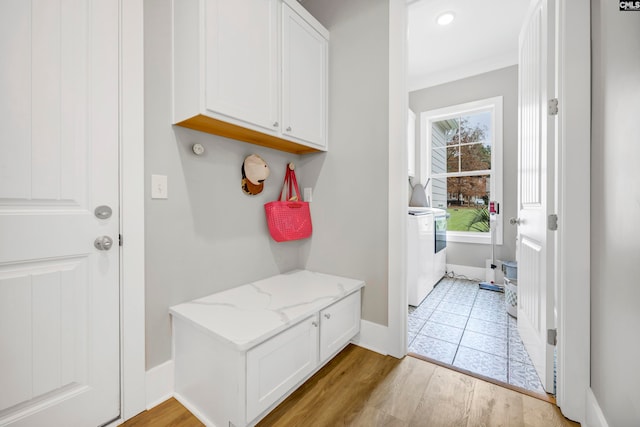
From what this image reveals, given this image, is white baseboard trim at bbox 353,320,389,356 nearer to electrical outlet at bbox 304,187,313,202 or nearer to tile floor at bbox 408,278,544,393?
tile floor at bbox 408,278,544,393

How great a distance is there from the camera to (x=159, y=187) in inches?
51.3

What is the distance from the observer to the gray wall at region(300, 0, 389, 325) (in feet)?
5.76

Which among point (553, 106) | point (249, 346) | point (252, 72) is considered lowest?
point (249, 346)

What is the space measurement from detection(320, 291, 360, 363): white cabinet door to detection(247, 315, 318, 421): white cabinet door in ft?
0.24

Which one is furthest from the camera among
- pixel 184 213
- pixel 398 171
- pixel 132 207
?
pixel 398 171

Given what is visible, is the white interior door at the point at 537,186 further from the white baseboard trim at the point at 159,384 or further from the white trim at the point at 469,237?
the white baseboard trim at the point at 159,384

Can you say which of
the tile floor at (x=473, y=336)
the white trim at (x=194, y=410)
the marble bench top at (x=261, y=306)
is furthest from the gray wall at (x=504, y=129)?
the white trim at (x=194, y=410)

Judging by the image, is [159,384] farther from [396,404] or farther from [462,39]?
[462,39]

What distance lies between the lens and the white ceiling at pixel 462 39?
7.79 ft

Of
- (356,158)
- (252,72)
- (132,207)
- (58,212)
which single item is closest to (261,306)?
(132,207)

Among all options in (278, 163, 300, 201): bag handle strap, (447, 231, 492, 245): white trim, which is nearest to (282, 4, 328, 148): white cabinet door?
(278, 163, 300, 201): bag handle strap

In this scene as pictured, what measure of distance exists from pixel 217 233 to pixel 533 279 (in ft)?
6.31

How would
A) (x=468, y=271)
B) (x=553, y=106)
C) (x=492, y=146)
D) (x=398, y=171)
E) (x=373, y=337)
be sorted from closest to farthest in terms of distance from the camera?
(x=553, y=106)
(x=398, y=171)
(x=373, y=337)
(x=492, y=146)
(x=468, y=271)

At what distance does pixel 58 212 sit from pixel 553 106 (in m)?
2.25
